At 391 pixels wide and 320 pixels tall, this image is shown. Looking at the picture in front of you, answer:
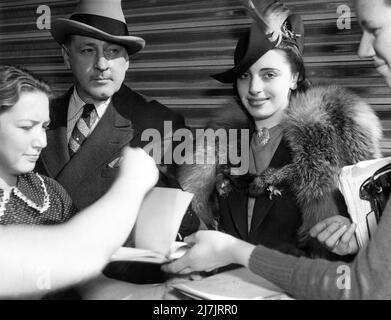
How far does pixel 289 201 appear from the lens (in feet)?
4.59

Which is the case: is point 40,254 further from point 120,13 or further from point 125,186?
point 120,13

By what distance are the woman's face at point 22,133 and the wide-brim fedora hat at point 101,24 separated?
0.22 meters

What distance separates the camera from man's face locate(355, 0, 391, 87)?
126cm

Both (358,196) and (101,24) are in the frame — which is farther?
(101,24)

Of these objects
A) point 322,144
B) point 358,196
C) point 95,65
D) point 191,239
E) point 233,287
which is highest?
point 95,65

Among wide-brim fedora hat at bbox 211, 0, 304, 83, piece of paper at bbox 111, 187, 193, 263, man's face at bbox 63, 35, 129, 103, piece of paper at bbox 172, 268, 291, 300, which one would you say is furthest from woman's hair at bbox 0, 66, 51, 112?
piece of paper at bbox 172, 268, 291, 300

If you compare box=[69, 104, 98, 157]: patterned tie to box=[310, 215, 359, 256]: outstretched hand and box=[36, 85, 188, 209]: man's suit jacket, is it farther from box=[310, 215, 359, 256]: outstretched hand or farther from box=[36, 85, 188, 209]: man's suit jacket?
box=[310, 215, 359, 256]: outstretched hand

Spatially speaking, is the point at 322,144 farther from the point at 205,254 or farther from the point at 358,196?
the point at 205,254

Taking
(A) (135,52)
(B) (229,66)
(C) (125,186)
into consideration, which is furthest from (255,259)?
(A) (135,52)

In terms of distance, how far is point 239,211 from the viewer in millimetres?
1448

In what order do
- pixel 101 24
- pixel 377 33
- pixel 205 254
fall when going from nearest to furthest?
pixel 377 33
pixel 205 254
pixel 101 24

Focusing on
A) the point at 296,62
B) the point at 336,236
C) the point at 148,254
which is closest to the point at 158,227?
the point at 148,254

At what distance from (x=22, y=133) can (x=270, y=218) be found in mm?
698
